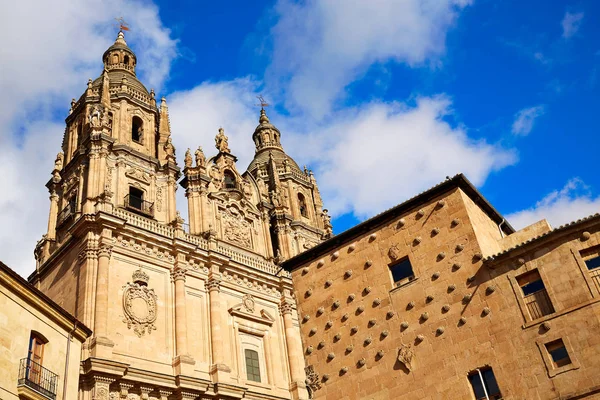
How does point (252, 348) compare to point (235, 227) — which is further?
point (235, 227)

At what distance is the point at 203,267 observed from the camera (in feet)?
92.1

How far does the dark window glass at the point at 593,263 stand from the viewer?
1174cm

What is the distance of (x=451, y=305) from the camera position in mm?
12766

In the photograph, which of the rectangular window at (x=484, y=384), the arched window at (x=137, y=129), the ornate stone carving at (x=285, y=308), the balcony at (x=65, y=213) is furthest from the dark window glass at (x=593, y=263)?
the arched window at (x=137, y=129)

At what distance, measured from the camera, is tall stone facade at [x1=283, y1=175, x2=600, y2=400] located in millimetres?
11469

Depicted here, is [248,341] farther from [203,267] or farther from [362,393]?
[362,393]

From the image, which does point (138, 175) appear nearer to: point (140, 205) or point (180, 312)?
point (140, 205)

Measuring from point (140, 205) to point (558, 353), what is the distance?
70.6 feet

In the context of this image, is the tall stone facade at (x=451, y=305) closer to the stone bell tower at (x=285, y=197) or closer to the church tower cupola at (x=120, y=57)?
the stone bell tower at (x=285, y=197)

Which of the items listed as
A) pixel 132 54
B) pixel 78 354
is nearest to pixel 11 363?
pixel 78 354

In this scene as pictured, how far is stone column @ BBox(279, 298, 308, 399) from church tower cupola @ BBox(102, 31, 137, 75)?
17.1 m

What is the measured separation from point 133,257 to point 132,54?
1692 cm

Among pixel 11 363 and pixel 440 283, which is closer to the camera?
pixel 440 283

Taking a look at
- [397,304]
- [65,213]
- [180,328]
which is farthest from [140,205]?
[397,304]
